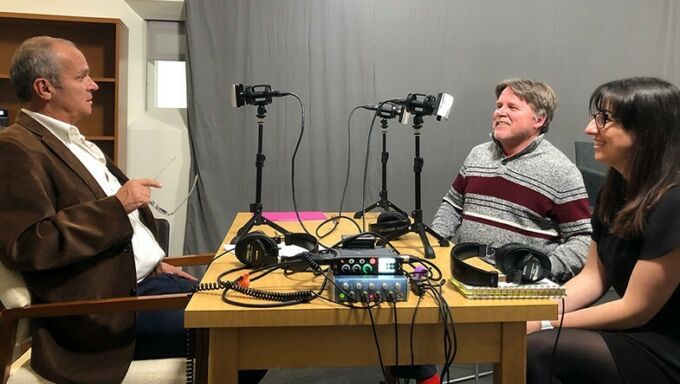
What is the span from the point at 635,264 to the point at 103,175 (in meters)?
1.53

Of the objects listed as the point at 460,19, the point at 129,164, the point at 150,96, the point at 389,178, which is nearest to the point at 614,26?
the point at 460,19

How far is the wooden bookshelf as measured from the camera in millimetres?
2891

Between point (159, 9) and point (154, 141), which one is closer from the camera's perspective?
point (159, 9)

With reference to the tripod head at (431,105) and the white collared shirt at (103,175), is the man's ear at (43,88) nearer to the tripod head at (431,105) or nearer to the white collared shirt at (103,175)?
the white collared shirt at (103,175)

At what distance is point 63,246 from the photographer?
1226 mm

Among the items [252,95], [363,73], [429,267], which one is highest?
[363,73]

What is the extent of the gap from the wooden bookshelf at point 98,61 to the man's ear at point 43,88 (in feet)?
4.74

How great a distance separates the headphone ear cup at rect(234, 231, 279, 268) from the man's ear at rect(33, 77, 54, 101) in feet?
2.53

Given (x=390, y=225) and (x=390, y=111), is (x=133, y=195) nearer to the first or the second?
(x=390, y=225)

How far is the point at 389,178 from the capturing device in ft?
10.3

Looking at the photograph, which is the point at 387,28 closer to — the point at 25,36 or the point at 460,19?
the point at 460,19

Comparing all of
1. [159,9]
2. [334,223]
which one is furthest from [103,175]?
[159,9]

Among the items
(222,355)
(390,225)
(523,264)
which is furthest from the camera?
(390,225)

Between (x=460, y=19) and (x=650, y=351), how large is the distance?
2396 millimetres
